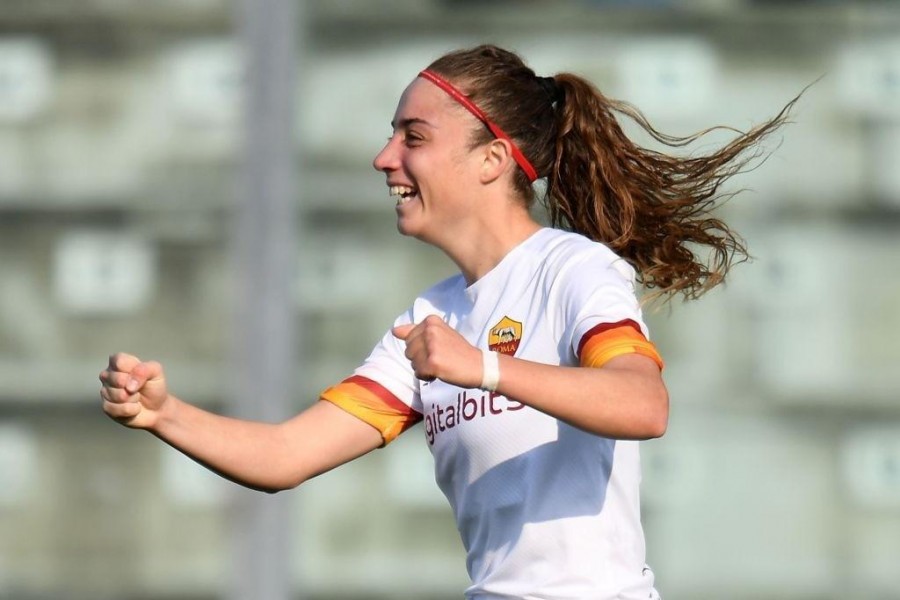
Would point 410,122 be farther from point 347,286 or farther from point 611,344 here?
point 347,286

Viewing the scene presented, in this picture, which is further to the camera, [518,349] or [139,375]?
[518,349]

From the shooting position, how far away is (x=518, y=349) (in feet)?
7.74

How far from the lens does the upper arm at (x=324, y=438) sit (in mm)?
2512

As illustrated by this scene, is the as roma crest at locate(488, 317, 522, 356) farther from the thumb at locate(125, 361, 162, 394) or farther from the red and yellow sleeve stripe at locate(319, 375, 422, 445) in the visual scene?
the thumb at locate(125, 361, 162, 394)

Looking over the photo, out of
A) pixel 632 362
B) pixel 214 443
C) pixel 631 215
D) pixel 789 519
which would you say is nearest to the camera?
pixel 632 362

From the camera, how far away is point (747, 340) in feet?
17.1

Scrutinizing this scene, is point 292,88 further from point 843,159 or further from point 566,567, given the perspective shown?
point 566,567

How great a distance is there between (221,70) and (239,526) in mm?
1655

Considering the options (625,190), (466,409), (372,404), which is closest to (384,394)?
(372,404)

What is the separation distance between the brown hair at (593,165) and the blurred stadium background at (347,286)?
246cm

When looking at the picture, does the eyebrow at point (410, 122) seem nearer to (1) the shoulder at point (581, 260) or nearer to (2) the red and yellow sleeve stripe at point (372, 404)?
(1) the shoulder at point (581, 260)

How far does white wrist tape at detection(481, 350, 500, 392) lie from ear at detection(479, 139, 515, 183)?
606 mm

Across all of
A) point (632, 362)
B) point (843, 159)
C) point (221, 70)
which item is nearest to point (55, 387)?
point (221, 70)

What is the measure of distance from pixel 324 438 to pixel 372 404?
0.35 feet
